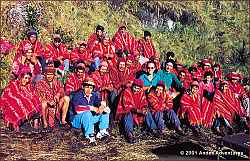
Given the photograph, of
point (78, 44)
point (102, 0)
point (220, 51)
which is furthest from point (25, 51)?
point (220, 51)

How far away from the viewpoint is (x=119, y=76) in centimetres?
722

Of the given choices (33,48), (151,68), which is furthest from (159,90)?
(33,48)

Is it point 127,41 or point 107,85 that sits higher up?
point 127,41

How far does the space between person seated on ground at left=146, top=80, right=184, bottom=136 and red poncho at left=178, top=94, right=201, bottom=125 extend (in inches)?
4.8

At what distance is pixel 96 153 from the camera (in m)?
7.14

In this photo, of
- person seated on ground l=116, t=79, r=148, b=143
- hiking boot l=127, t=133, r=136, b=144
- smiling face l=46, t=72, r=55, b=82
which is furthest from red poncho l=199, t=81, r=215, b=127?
smiling face l=46, t=72, r=55, b=82

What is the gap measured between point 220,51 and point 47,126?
7.72ft

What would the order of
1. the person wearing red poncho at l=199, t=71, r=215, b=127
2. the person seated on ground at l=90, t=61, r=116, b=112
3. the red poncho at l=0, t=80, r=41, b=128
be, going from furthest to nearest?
the person wearing red poncho at l=199, t=71, r=215, b=127 < the person seated on ground at l=90, t=61, r=116, b=112 < the red poncho at l=0, t=80, r=41, b=128

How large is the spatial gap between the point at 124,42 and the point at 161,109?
3.04ft

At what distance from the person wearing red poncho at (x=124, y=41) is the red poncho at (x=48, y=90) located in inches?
33.5

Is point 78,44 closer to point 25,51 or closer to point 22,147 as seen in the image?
point 25,51

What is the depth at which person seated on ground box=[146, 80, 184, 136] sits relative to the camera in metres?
7.22

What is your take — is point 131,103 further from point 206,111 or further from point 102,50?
point 206,111

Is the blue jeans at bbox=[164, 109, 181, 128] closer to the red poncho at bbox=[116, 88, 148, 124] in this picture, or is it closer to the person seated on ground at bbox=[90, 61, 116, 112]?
the red poncho at bbox=[116, 88, 148, 124]
